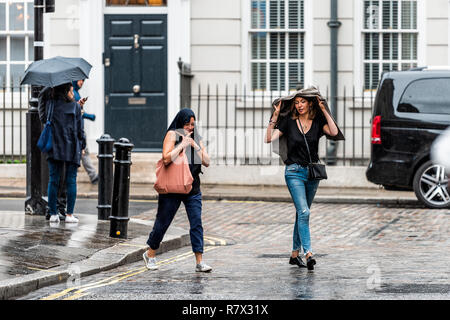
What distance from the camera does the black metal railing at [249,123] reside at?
56.1ft

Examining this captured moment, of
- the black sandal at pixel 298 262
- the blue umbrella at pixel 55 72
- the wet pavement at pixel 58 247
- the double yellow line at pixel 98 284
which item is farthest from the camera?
the blue umbrella at pixel 55 72

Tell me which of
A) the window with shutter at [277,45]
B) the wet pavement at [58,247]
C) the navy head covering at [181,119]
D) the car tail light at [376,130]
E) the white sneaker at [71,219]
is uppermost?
the window with shutter at [277,45]

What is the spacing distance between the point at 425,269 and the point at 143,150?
9.36 metres

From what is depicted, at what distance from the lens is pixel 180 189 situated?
8.52 meters

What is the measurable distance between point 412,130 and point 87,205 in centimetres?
474

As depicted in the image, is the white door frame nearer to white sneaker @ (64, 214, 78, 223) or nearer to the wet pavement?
the wet pavement

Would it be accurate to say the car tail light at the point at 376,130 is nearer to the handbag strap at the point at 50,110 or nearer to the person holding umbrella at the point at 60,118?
the person holding umbrella at the point at 60,118

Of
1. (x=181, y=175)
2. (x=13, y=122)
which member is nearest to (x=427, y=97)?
(x=181, y=175)

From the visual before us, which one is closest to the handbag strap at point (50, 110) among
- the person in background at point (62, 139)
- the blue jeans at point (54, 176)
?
the person in background at point (62, 139)

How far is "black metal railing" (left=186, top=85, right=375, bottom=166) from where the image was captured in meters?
17.1

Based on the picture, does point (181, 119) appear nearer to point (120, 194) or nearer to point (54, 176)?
point (120, 194)

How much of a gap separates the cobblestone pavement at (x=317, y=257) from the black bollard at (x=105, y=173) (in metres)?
1.11

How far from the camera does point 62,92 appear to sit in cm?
1125

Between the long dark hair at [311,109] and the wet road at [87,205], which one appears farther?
the wet road at [87,205]
